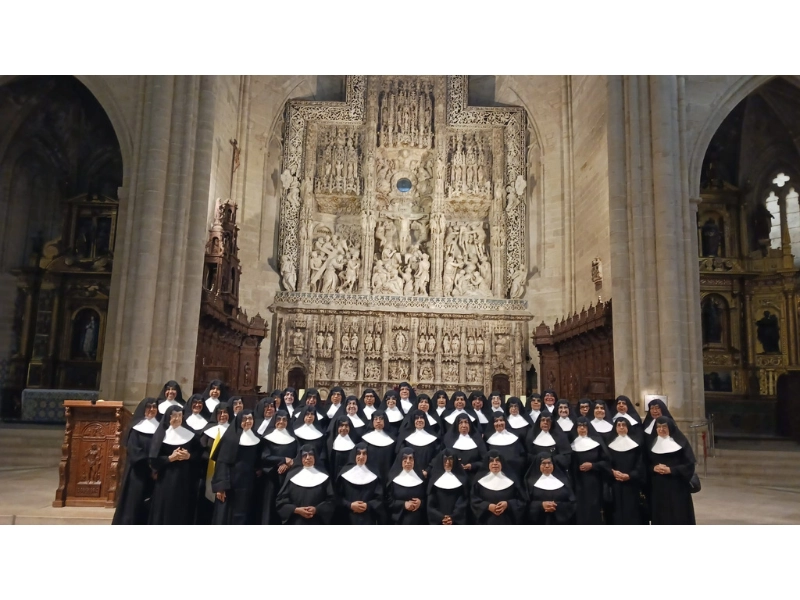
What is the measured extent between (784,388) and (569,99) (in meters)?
9.29

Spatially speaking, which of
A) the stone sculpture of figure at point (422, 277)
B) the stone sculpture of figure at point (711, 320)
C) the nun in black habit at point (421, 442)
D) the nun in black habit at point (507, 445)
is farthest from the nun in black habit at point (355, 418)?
the stone sculpture of figure at point (711, 320)

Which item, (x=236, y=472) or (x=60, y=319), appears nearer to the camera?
(x=236, y=472)

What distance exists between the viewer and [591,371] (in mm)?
14062

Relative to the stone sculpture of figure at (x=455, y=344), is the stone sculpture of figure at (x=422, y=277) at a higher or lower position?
higher

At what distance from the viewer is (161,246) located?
11406mm

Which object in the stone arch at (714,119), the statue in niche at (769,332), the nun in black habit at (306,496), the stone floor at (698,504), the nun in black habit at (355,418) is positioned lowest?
the stone floor at (698,504)

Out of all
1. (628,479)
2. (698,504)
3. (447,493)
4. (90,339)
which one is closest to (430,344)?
(90,339)

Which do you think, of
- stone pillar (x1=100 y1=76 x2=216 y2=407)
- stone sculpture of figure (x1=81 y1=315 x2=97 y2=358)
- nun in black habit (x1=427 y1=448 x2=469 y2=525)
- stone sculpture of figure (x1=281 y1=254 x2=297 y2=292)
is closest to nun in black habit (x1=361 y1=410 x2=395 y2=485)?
nun in black habit (x1=427 y1=448 x2=469 y2=525)

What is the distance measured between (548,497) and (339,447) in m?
2.11

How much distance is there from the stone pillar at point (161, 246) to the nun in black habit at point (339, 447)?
537cm

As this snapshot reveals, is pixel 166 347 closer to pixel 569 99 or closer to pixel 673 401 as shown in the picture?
pixel 673 401

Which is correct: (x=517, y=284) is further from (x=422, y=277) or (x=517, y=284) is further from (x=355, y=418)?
(x=355, y=418)

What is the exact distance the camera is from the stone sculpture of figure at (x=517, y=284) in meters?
18.0

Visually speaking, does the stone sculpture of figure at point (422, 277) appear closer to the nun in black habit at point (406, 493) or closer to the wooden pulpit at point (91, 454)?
the wooden pulpit at point (91, 454)
